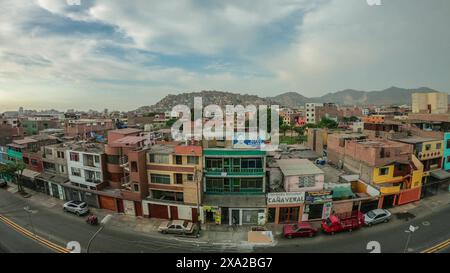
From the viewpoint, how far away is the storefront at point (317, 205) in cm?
2406

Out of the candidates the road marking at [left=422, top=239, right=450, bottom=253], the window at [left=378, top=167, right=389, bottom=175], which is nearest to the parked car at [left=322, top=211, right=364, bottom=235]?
the road marking at [left=422, top=239, right=450, bottom=253]

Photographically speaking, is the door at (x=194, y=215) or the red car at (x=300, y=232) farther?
the door at (x=194, y=215)

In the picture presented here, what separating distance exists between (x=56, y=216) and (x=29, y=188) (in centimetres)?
1523

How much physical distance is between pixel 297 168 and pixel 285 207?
5.36 m

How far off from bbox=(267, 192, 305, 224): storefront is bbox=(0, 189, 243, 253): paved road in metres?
6.02

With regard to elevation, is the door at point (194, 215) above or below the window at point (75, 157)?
below

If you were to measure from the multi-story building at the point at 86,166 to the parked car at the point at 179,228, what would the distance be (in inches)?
466

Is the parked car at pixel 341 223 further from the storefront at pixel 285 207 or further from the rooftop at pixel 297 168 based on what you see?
the rooftop at pixel 297 168

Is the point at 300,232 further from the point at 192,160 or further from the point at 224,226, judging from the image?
the point at 192,160

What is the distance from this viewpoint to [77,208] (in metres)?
27.3

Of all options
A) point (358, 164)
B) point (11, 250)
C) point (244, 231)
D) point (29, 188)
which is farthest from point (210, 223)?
point (29, 188)

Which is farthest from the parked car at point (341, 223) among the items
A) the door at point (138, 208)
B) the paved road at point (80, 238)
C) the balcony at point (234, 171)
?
the door at point (138, 208)

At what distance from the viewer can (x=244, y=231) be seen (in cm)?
2316
